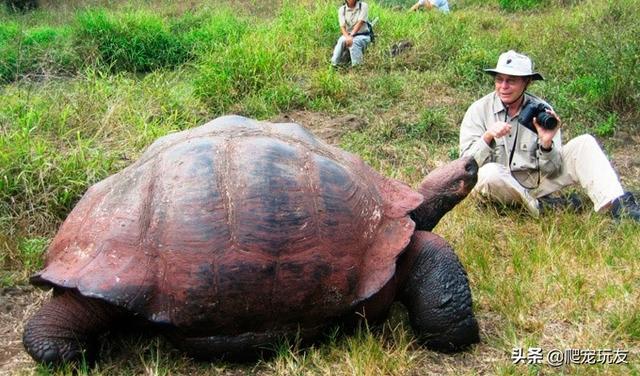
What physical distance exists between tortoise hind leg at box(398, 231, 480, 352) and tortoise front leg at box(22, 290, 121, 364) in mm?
1369

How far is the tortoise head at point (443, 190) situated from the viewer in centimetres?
359

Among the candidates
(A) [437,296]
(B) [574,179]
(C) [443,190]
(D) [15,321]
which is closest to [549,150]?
(B) [574,179]

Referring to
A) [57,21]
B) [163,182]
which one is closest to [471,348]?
[163,182]

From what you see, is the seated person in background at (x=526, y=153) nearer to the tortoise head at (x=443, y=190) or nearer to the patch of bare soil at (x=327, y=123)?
the tortoise head at (x=443, y=190)

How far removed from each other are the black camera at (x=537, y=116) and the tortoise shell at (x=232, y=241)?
1.78m

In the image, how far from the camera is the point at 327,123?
271 inches

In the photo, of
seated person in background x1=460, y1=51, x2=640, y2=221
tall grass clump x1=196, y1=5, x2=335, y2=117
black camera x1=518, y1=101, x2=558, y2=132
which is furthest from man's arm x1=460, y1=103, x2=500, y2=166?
tall grass clump x1=196, y1=5, x2=335, y2=117

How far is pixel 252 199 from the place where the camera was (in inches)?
114

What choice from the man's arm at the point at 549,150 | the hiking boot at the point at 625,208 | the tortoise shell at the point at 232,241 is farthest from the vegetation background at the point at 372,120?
the man's arm at the point at 549,150

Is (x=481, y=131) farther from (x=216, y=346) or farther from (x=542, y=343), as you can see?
(x=216, y=346)

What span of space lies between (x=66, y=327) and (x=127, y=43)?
6.69 meters

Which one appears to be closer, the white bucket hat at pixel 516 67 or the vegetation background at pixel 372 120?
the vegetation background at pixel 372 120

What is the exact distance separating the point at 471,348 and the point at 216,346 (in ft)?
3.93

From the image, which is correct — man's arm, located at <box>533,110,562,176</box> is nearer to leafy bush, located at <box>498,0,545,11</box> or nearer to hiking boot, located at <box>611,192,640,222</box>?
hiking boot, located at <box>611,192,640,222</box>
